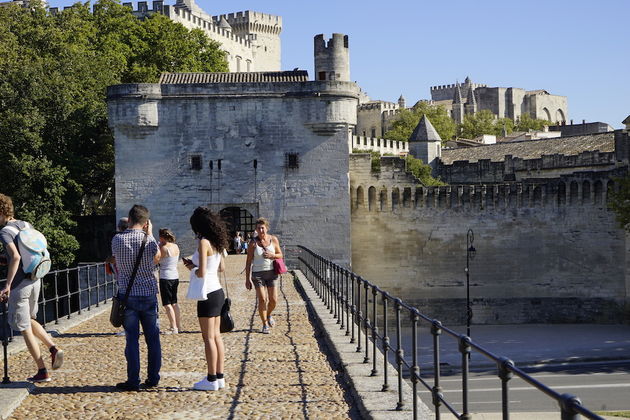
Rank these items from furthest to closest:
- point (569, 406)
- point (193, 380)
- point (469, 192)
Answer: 1. point (469, 192)
2. point (193, 380)
3. point (569, 406)

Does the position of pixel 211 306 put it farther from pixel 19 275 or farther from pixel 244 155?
A: pixel 244 155

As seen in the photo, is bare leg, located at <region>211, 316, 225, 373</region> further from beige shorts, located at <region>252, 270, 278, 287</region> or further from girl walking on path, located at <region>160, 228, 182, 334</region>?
beige shorts, located at <region>252, 270, 278, 287</region>

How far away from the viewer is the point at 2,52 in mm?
39094

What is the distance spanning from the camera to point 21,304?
28.0 feet

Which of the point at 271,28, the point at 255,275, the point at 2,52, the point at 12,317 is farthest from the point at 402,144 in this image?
the point at 12,317

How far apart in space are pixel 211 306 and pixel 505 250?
31246 millimetres

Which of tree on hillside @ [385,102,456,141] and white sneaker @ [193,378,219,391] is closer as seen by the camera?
white sneaker @ [193,378,219,391]

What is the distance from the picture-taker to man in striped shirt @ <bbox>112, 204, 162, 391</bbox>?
8500 millimetres

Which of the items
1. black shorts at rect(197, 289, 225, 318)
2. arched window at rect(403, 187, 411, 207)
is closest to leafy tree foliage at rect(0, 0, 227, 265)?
arched window at rect(403, 187, 411, 207)

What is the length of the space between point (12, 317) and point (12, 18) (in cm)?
3843

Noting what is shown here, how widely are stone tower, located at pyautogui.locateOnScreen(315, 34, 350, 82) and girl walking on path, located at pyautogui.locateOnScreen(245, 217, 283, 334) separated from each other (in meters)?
28.0

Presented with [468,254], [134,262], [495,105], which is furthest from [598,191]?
[495,105]

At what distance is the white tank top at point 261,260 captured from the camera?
12984mm

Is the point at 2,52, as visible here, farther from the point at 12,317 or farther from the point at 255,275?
the point at 12,317
